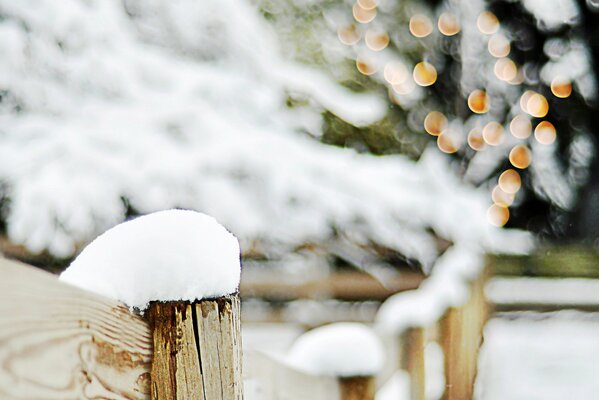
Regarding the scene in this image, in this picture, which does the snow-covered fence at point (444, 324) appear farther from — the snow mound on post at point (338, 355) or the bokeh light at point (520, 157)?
the bokeh light at point (520, 157)

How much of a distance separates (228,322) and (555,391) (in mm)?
5778

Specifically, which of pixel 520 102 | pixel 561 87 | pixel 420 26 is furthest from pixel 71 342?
pixel 561 87

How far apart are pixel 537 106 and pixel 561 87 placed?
17.3 inches

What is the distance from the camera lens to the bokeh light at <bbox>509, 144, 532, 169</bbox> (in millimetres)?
10797

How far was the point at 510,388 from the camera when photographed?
602 centimetres

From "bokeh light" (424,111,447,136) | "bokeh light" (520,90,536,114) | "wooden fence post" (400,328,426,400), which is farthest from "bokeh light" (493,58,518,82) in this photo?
"wooden fence post" (400,328,426,400)

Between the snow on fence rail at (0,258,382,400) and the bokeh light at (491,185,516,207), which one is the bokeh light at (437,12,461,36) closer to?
the bokeh light at (491,185,516,207)

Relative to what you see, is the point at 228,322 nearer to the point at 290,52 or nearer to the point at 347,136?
the point at 290,52

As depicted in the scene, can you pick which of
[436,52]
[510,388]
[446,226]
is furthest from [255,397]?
[436,52]

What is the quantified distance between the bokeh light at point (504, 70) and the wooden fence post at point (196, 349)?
10.5 meters

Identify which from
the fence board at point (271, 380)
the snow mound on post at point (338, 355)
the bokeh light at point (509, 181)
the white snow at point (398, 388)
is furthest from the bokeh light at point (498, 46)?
the fence board at point (271, 380)

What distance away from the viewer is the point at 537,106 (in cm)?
1102

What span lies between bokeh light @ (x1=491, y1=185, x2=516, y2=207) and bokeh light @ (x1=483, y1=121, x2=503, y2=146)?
27.5 inches

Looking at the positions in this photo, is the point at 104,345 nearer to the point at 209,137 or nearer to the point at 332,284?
the point at 209,137
